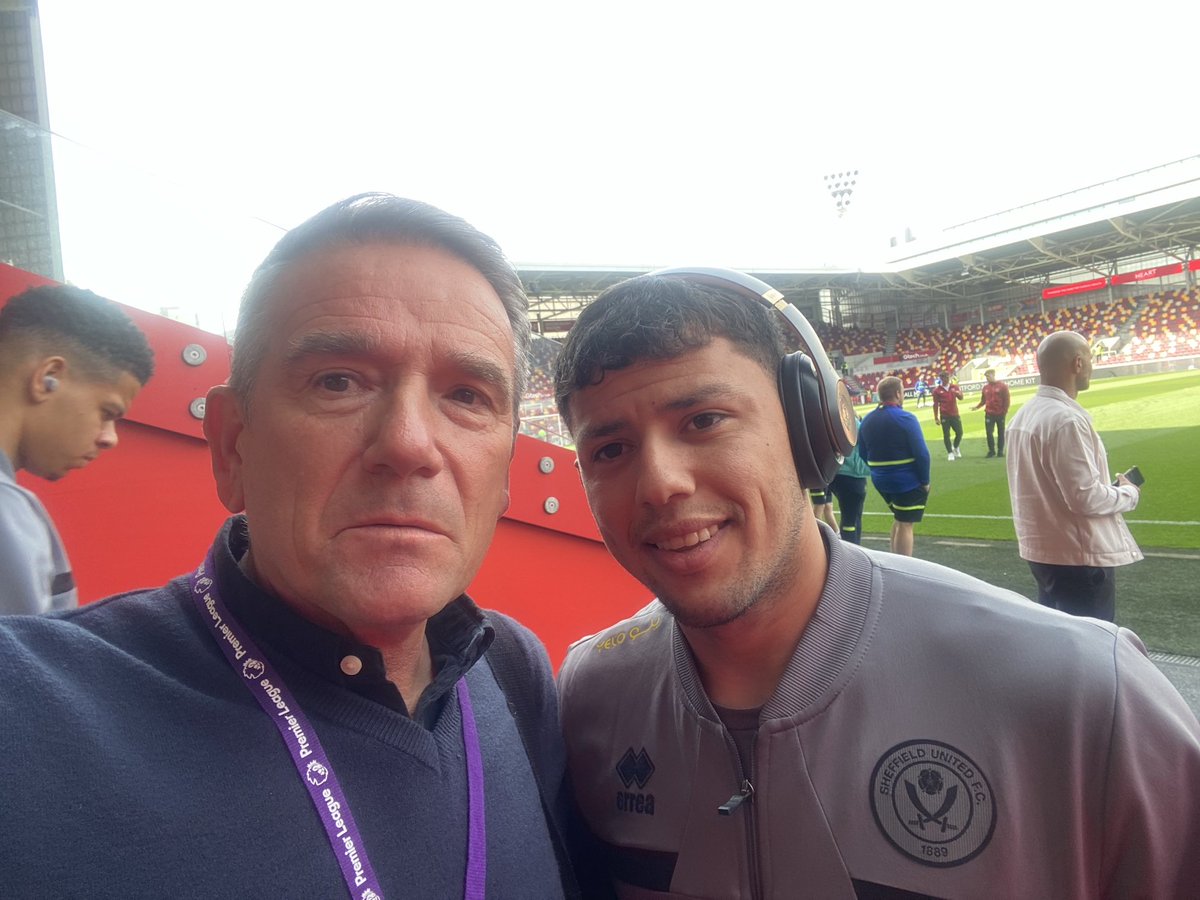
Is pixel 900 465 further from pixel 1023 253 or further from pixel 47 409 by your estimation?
pixel 1023 253

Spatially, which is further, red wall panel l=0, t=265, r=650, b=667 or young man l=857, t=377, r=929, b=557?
young man l=857, t=377, r=929, b=557

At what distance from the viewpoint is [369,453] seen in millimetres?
1103

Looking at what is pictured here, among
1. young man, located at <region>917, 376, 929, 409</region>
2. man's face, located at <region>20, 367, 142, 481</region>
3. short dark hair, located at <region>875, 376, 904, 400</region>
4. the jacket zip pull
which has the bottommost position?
young man, located at <region>917, 376, 929, 409</region>

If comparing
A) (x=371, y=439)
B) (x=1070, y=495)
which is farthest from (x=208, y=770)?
(x=1070, y=495)

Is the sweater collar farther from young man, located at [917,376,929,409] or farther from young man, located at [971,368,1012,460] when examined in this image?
young man, located at [917,376,929,409]

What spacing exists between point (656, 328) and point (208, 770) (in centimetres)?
108

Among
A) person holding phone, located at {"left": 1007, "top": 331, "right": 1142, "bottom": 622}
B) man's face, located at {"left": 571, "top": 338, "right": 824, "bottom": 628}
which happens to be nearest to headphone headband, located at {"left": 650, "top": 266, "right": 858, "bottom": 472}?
man's face, located at {"left": 571, "top": 338, "right": 824, "bottom": 628}

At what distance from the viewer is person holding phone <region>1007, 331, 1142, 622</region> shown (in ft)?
13.9

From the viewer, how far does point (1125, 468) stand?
12250 mm

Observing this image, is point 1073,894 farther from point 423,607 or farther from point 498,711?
point 423,607

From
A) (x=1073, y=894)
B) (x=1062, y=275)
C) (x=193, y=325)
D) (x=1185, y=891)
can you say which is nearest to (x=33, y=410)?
(x=193, y=325)

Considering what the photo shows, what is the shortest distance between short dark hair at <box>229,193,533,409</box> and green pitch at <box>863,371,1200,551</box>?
9.19 meters

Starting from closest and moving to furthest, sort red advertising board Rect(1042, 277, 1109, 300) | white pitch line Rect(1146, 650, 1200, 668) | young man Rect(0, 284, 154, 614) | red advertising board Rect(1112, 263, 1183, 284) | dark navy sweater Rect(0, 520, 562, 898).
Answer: dark navy sweater Rect(0, 520, 562, 898), young man Rect(0, 284, 154, 614), white pitch line Rect(1146, 650, 1200, 668), red advertising board Rect(1112, 263, 1183, 284), red advertising board Rect(1042, 277, 1109, 300)

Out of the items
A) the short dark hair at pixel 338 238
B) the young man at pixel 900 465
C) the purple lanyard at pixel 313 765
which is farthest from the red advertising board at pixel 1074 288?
the purple lanyard at pixel 313 765
